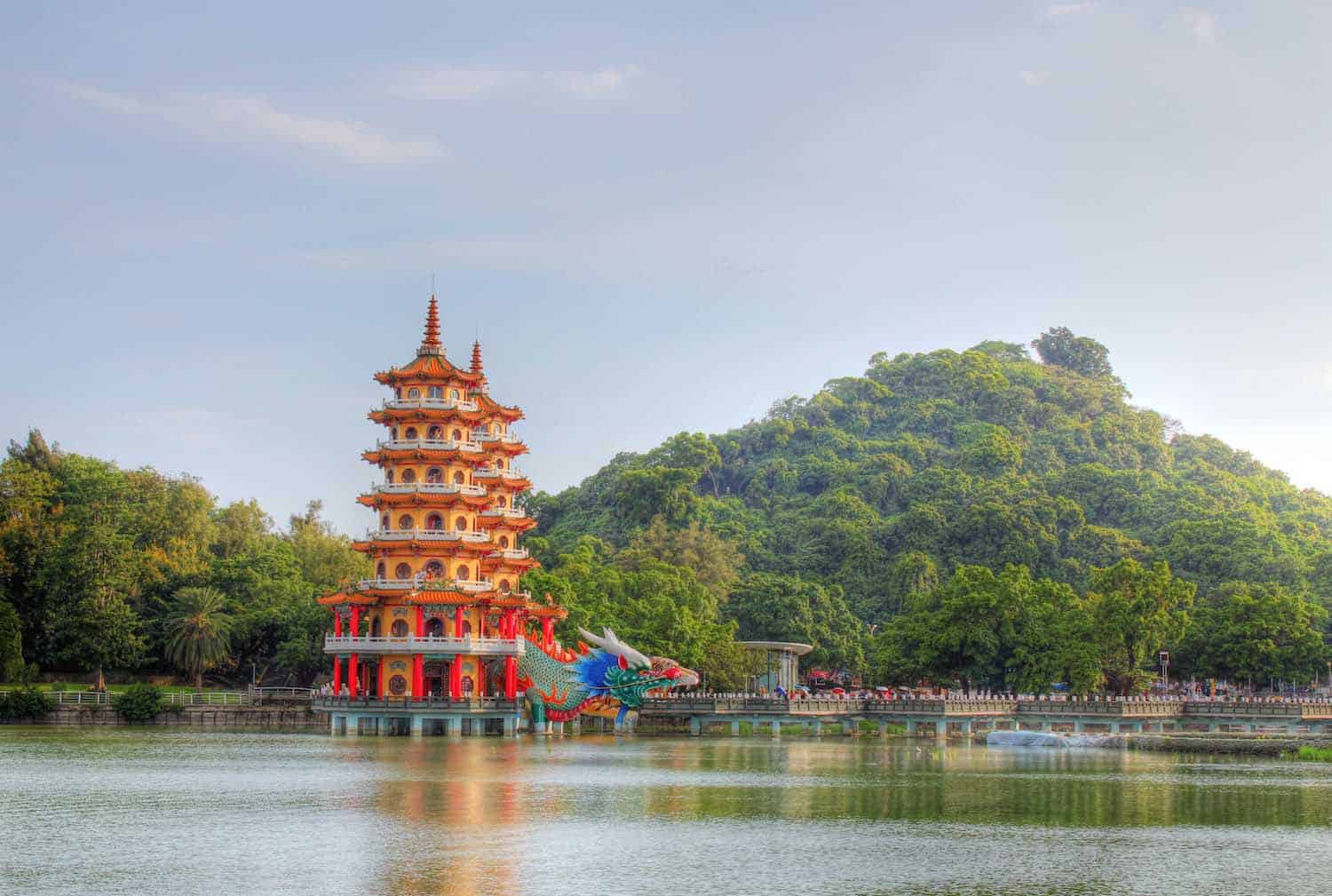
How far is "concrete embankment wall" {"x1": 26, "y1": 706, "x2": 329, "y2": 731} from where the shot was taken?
71.2 meters

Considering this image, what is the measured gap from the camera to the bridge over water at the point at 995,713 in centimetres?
6981

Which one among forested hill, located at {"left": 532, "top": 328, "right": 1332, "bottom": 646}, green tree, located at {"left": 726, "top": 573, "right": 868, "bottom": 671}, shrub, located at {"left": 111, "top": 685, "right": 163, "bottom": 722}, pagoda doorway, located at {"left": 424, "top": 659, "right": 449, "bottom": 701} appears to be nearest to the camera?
pagoda doorway, located at {"left": 424, "top": 659, "right": 449, "bottom": 701}

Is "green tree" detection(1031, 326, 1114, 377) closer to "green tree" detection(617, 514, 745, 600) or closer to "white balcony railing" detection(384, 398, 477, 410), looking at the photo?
"green tree" detection(617, 514, 745, 600)

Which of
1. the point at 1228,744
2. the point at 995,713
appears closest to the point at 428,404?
the point at 995,713

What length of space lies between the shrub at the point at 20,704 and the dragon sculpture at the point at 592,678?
2143cm

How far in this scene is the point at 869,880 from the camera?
27.8 meters

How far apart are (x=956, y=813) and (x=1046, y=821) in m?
2.29

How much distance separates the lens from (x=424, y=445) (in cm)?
7188

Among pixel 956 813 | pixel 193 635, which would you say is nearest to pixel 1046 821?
pixel 956 813

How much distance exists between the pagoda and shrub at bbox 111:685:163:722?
8.85 meters

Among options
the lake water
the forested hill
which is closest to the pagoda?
the lake water

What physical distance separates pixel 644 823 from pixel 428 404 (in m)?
39.8

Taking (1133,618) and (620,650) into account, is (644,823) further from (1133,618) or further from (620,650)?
(1133,618)

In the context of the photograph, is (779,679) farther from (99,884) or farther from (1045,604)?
(99,884)
